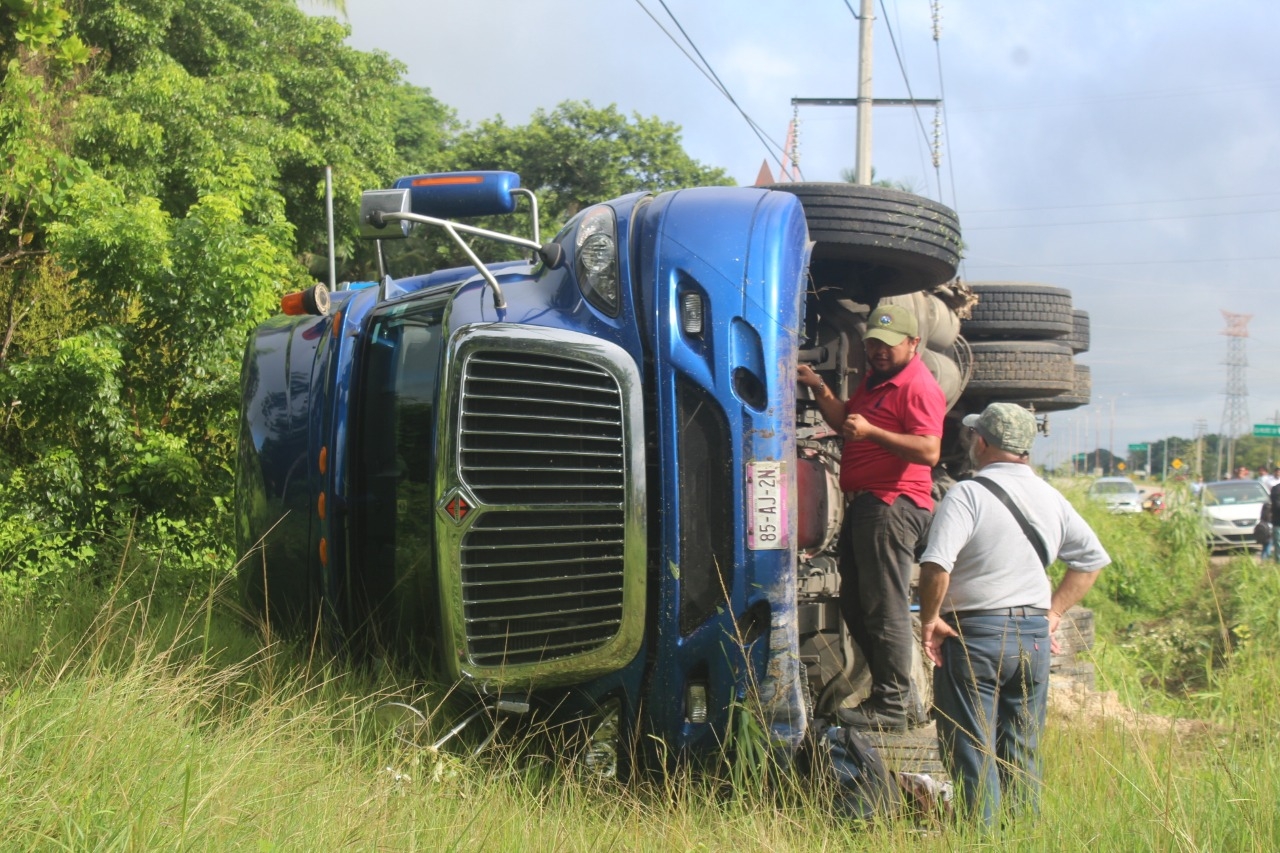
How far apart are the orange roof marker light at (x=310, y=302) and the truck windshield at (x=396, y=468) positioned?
52 cm

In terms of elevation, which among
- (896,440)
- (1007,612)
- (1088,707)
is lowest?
(1088,707)

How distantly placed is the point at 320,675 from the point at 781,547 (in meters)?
1.82

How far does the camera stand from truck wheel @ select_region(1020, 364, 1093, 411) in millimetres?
8297

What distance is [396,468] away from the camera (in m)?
4.77

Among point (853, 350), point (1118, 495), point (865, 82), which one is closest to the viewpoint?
point (853, 350)

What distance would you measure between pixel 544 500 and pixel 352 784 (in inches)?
40.5

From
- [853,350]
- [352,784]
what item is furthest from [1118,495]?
[352,784]

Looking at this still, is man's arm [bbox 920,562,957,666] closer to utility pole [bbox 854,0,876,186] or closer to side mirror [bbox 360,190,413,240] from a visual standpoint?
side mirror [bbox 360,190,413,240]

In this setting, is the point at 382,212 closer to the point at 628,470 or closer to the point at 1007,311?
the point at 628,470

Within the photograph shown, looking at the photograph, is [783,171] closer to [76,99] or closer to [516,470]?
[76,99]

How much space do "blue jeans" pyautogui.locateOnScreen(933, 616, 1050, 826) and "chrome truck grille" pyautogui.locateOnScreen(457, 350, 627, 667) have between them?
114 cm

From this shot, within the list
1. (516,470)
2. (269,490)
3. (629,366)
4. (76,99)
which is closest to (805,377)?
(629,366)

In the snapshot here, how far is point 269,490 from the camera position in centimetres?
530

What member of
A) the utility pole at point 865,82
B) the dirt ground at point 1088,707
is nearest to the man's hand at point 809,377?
the dirt ground at point 1088,707
